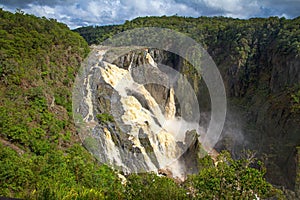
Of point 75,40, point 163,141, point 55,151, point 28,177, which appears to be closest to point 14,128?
point 55,151

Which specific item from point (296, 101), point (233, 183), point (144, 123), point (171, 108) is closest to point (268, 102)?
point (296, 101)

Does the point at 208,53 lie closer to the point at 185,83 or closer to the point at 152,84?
the point at 185,83

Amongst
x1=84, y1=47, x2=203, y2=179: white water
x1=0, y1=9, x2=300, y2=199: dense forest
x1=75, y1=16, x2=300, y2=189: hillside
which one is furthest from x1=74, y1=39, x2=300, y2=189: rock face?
x1=0, y1=9, x2=300, y2=199: dense forest

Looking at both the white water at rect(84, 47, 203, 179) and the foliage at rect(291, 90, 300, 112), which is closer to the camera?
the white water at rect(84, 47, 203, 179)

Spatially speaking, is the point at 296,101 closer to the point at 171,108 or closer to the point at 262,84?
the point at 262,84

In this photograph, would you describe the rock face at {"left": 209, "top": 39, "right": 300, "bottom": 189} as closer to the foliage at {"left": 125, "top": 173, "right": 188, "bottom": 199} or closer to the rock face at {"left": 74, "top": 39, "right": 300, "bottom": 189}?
the rock face at {"left": 74, "top": 39, "right": 300, "bottom": 189}

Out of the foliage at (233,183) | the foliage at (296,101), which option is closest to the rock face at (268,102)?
the foliage at (296,101)

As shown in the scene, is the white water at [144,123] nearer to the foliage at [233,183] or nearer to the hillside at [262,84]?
the hillside at [262,84]
